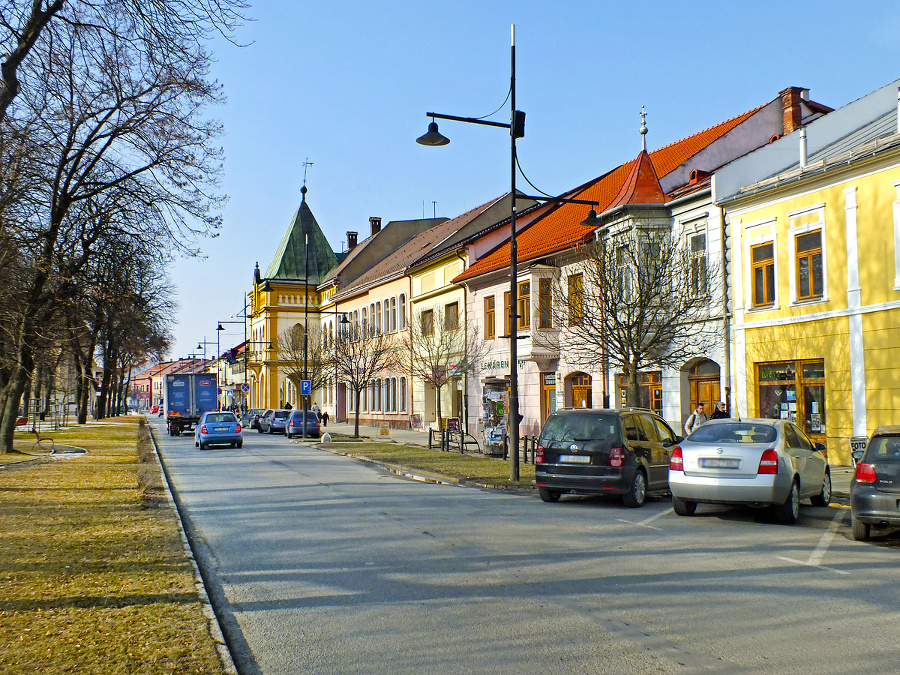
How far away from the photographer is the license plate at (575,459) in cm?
1402

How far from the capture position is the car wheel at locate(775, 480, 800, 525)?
1183 cm

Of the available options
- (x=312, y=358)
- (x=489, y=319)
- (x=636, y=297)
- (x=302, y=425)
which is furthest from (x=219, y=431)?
(x=312, y=358)

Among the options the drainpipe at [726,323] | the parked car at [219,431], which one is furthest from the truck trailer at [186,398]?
the drainpipe at [726,323]

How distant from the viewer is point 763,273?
21.6 m

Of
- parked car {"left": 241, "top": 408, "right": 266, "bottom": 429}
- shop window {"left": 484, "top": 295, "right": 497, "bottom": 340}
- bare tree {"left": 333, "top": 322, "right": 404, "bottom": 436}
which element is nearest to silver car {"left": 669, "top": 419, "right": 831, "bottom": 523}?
shop window {"left": 484, "top": 295, "right": 497, "bottom": 340}

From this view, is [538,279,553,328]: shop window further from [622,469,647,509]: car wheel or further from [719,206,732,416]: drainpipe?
[622,469,647,509]: car wheel

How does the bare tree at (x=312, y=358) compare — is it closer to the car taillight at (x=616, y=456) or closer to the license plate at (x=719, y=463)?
the car taillight at (x=616, y=456)

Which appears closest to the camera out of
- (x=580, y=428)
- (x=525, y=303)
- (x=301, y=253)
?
(x=580, y=428)

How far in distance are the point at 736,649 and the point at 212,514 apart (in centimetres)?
939

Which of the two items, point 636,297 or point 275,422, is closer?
point 636,297

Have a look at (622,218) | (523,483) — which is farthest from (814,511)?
(622,218)

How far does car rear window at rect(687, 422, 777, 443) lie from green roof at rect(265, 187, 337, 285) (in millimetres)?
69244

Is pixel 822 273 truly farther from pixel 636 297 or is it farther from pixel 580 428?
pixel 580 428

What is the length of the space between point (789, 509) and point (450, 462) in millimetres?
12072
